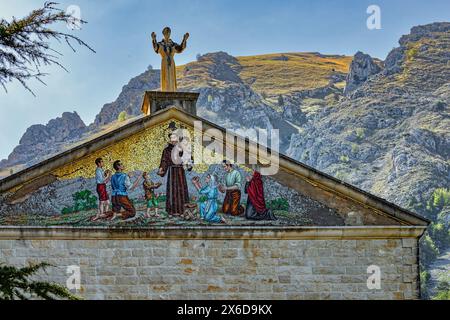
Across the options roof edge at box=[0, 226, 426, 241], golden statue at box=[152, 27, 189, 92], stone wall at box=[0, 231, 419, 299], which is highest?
golden statue at box=[152, 27, 189, 92]

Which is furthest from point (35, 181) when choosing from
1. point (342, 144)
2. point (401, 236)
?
point (342, 144)

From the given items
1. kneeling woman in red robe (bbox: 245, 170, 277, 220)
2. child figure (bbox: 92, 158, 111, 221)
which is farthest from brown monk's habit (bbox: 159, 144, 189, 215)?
kneeling woman in red robe (bbox: 245, 170, 277, 220)

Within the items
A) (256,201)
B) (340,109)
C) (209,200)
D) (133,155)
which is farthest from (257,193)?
(340,109)

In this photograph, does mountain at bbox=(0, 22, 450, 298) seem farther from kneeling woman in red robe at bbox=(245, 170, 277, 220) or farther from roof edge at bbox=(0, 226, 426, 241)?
kneeling woman in red robe at bbox=(245, 170, 277, 220)

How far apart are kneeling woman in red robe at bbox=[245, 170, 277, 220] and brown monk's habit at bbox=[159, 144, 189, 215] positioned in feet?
3.96

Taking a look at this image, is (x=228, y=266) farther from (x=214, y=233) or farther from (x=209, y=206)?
(x=209, y=206)

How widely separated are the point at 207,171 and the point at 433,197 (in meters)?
67.2

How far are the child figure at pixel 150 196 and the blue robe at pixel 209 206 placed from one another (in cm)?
87

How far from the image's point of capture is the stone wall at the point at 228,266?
15969 mm

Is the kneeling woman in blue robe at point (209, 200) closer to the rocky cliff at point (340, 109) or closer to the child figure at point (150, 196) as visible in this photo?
the child figure at point (150, 196)

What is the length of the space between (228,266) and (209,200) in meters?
1.33

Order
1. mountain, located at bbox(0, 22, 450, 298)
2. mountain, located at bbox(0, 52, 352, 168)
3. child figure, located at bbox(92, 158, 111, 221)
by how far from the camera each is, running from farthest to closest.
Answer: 1. mountain, located at bbox(0, 52, 352, 168)
2. mountain, located at bbox(0, 22, 450, 298)
3. child figure, located at bbox(92, 158, 111, 221)

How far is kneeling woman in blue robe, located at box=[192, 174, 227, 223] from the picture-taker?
1630cm
